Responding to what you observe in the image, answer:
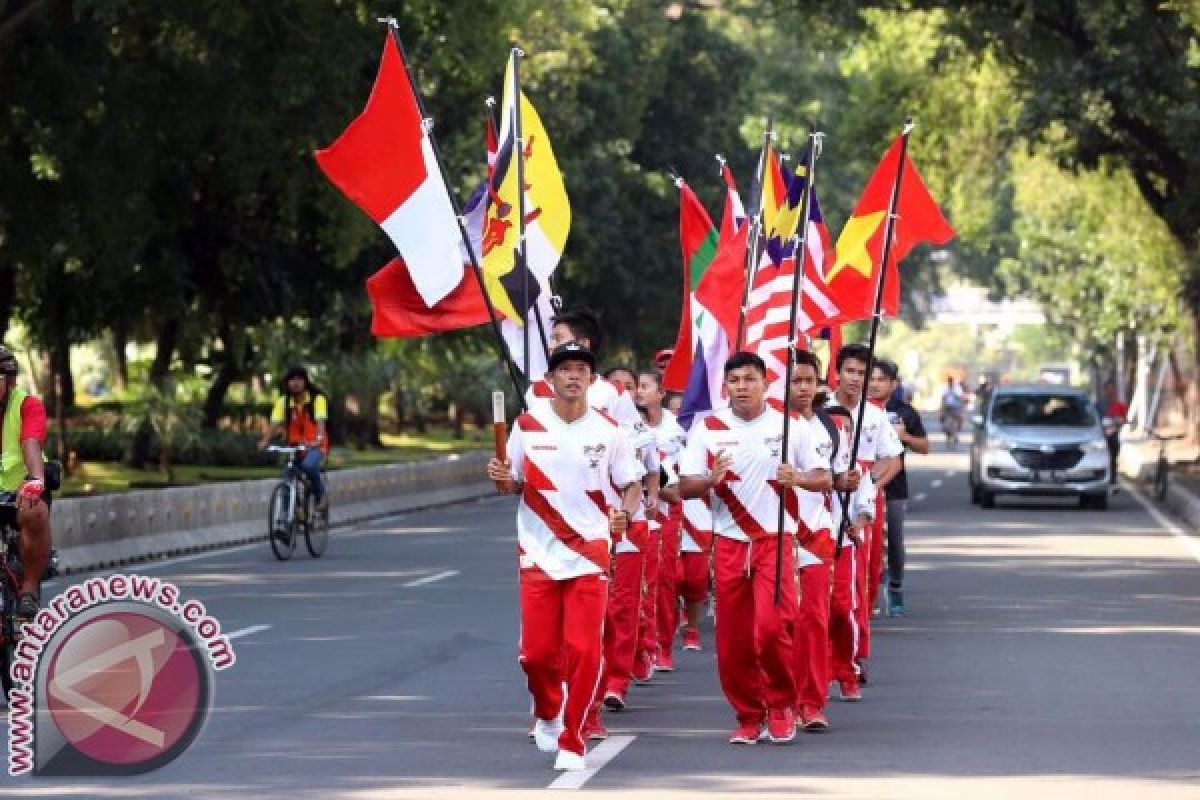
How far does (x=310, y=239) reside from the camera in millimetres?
43812

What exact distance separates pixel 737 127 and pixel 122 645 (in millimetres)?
57886

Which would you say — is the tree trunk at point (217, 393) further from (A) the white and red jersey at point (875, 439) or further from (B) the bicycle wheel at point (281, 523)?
(A) the white and red jersey at point (875, 439)

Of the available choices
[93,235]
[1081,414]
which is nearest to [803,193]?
[93,235]

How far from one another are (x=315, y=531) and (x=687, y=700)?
12.4 metres

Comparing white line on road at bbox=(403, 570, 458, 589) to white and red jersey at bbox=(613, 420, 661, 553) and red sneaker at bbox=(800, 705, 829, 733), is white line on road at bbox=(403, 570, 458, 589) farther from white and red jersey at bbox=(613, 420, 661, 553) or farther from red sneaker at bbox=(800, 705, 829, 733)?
red sneaker at bbox=(800, 705, 829, 733)

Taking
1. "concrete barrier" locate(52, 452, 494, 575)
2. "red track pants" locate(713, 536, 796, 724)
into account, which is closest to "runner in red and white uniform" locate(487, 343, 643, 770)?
"red track pants" locate(713, 536, 796, 724)

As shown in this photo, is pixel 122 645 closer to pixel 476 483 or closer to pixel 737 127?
pixel 476 483

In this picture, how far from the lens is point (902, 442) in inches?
773

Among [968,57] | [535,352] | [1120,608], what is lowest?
[1120,608]

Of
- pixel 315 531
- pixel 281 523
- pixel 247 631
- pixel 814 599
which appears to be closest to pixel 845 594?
pixel 814 599

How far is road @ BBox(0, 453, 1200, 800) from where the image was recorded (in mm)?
11688

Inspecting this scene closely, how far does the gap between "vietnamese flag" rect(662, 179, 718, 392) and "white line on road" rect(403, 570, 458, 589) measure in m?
5.86

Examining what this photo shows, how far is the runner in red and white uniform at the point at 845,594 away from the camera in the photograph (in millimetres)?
14680

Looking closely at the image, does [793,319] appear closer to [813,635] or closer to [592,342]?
[592,342]
